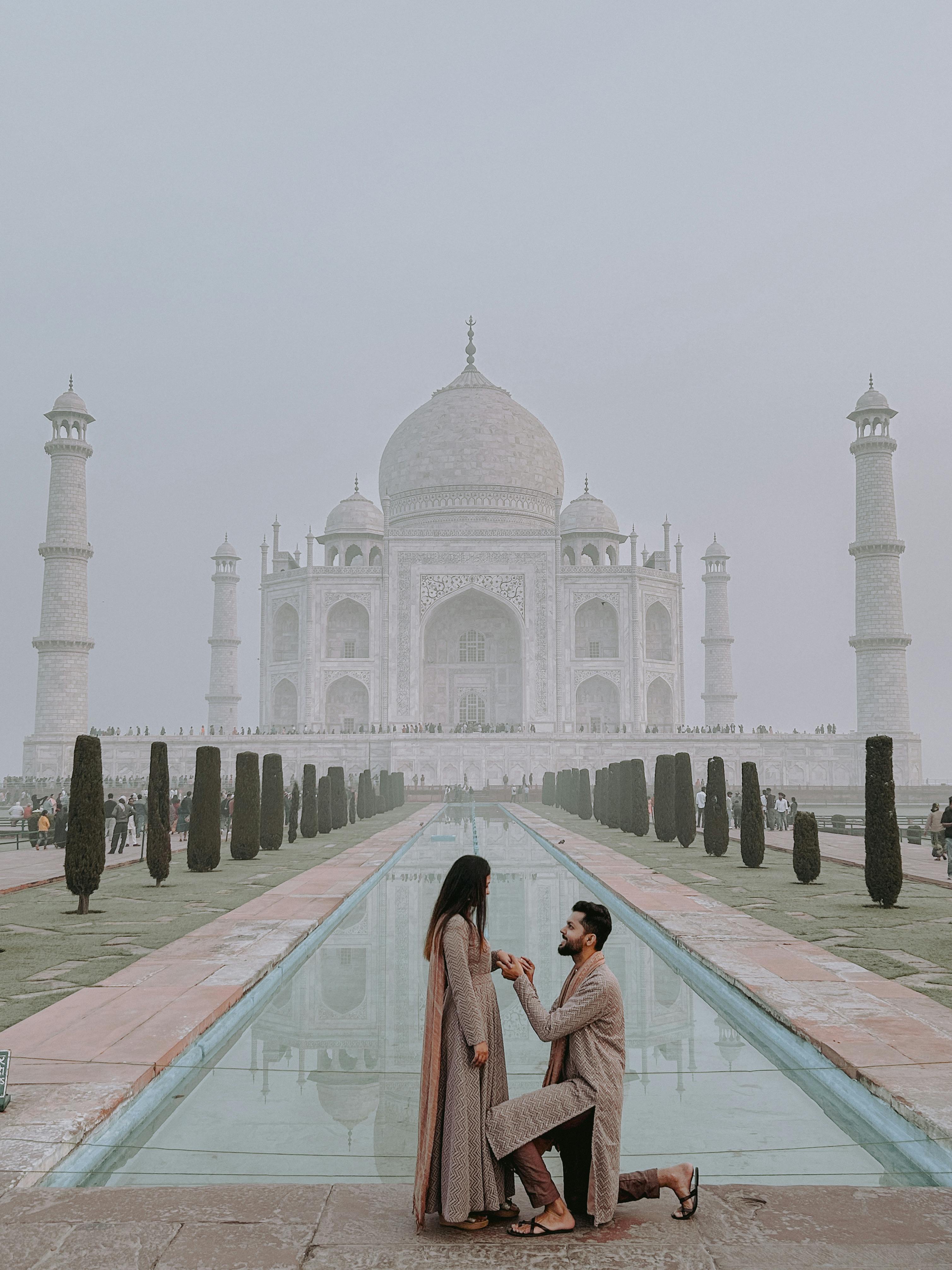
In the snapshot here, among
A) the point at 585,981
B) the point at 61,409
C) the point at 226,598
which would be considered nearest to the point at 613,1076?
the point at 585,981

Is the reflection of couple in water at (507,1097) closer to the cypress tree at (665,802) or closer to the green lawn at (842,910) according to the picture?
the green lawn at (842,910)

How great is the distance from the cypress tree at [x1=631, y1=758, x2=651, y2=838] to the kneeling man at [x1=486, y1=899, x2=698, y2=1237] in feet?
45.1

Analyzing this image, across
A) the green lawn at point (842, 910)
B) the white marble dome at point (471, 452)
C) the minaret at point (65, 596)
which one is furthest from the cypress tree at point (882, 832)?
the white marble dome at point (471, 452)

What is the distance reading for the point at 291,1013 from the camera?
16.8 feet

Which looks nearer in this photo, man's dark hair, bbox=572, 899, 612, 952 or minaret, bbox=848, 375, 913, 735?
man's dark hair, bbox=572, 899, 612, 952

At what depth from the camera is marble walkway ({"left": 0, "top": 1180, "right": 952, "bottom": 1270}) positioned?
2.35m

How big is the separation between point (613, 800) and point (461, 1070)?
1616 cm

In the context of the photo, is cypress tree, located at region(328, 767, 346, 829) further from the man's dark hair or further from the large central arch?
the large central arch

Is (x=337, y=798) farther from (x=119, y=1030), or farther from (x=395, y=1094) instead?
(x=395, y=1094)

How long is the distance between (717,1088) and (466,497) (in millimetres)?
36010

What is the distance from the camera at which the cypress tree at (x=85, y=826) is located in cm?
809

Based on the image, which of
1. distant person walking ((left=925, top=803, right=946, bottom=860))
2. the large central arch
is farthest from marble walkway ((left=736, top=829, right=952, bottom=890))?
the large central arch

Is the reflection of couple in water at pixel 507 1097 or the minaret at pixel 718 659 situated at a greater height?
the minaret at pixel 718 659

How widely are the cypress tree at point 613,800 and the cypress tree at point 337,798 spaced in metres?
4.65
